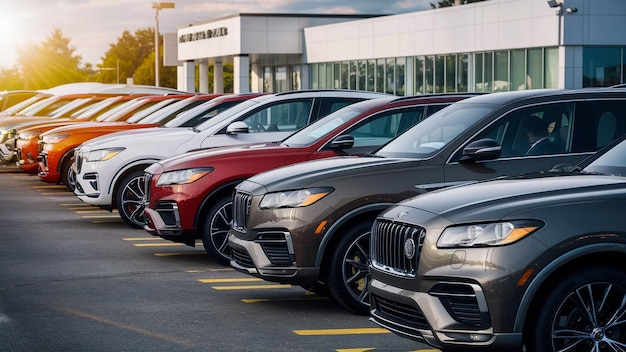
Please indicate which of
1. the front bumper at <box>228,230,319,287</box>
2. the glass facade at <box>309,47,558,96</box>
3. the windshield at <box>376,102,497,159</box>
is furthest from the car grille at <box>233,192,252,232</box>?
the glass facade at <box>309,47,558,96</box>

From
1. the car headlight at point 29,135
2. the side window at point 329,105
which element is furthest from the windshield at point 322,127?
the car headlight at point 29,135

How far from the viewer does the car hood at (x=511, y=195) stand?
6.23 meters

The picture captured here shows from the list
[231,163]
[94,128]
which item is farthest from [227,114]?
[94,128]

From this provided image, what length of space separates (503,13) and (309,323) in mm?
41969

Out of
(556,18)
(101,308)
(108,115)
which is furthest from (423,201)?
(556,18)

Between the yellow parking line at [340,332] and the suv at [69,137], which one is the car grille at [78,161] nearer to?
the suv at [69,137]

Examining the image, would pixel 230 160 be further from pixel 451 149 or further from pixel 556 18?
pixel 556 18

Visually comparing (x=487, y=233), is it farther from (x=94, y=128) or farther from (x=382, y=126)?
(x=94, y=128)

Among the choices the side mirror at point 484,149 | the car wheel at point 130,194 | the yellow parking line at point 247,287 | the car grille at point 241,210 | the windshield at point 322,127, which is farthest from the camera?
the car wheel at point 130,194

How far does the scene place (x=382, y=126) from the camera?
1111 centimetres

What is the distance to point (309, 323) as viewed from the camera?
864 centimetres

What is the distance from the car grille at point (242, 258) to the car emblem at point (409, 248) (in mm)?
2740

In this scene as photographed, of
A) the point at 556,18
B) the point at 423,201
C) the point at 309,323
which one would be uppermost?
the point at 556,18

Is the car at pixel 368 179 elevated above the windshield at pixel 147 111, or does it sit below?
below
